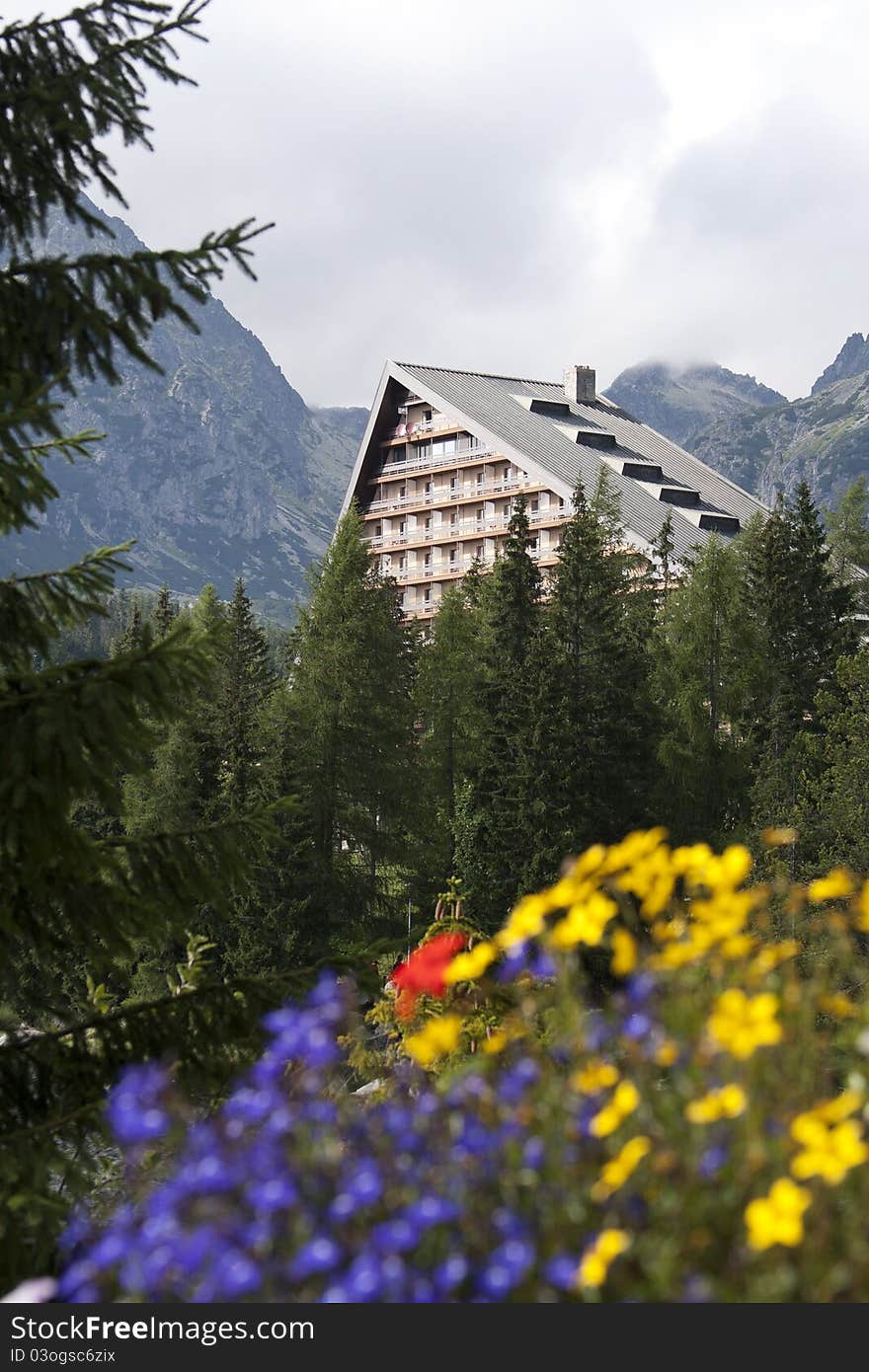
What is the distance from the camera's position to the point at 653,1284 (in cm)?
287

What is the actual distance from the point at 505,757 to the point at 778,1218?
3552 centimetres

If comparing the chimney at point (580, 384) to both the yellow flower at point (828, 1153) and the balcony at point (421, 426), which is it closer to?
the balcony at point (421, 426)

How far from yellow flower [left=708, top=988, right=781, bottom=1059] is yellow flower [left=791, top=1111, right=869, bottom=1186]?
0.19 m

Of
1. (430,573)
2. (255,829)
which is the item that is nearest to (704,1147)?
(255,829)

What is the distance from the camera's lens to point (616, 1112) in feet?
9.98

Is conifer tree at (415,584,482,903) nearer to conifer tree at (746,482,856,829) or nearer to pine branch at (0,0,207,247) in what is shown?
conifer tree at (746,482,856,829)

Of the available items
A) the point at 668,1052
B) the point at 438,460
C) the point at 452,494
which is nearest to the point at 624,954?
the point at 668,1052

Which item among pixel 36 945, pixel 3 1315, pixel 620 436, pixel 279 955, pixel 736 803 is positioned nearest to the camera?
pixel 3 1315

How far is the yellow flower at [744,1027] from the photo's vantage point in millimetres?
2939

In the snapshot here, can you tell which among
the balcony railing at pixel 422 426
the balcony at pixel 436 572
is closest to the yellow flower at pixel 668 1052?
the balcony railing at pixel 422 426

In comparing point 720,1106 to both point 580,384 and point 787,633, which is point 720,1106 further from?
point 580,384

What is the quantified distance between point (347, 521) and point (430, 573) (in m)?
31.6

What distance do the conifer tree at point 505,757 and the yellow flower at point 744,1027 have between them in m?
30.2

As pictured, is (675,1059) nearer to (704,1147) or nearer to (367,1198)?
(704,1147)
